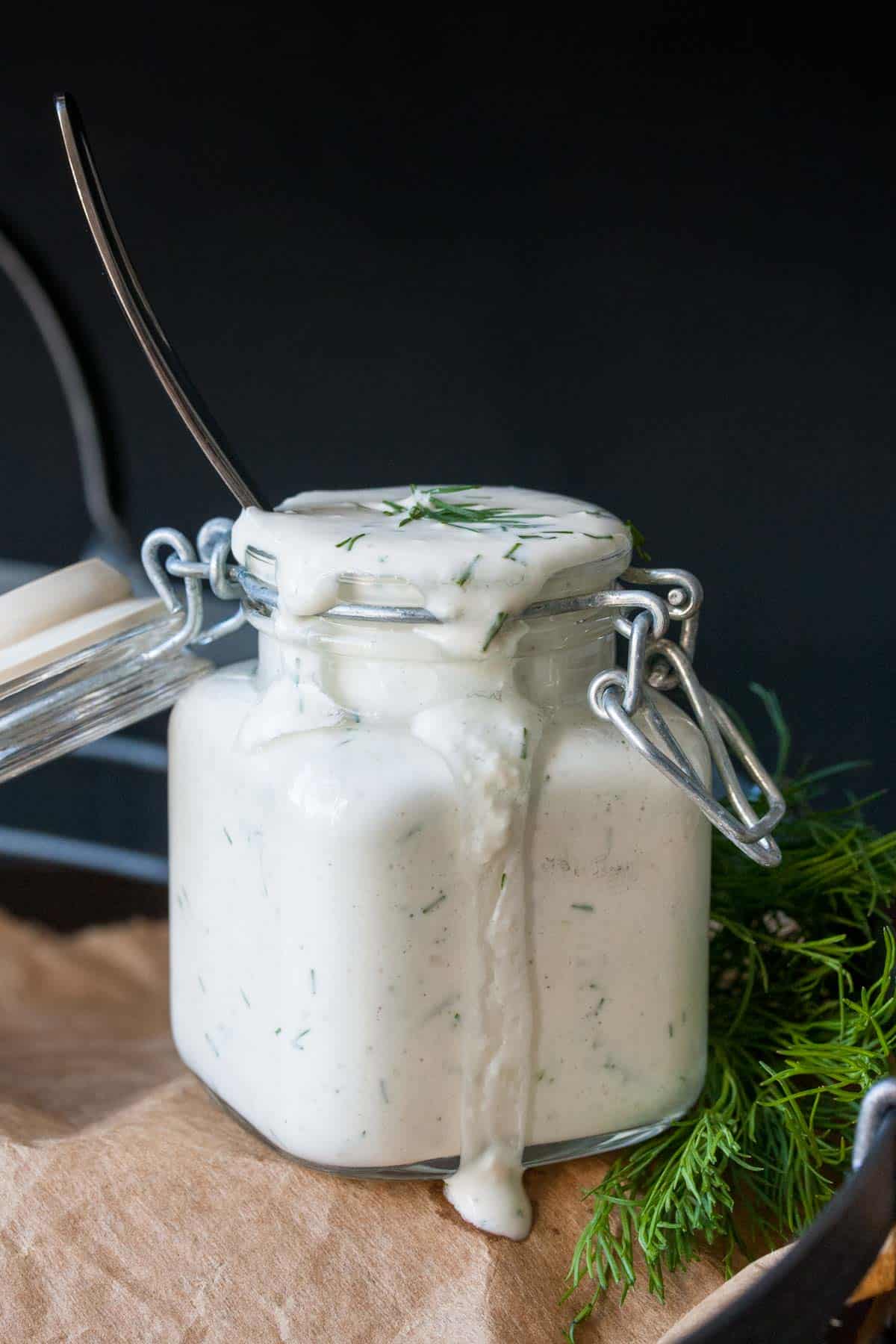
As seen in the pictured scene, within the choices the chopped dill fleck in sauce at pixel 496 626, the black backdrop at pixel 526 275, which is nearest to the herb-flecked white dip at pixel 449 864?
the chopped dill fleck in sauce at pixel 496 626

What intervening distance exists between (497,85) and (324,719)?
18.3 inches

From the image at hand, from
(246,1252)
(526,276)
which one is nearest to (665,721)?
(246,1252)

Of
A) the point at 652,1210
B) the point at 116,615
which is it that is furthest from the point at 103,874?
the point at 652,1210

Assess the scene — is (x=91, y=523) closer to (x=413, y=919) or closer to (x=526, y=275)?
(x=526, y=275)

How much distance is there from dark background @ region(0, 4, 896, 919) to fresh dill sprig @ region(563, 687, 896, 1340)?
0.23 metres

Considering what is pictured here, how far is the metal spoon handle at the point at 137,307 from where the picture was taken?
0.46 meters

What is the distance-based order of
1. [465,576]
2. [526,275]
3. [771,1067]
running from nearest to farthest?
[465,576] → [771,1067] → [526,275]

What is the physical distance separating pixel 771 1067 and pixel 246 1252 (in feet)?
0.72

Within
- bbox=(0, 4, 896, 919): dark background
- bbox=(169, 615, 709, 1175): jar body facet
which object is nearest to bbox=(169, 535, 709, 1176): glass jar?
bbox=(169, 615, 709, 1175): jar body facet

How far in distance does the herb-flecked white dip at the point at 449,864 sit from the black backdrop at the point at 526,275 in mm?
343

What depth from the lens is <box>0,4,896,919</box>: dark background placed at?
0.78 metres

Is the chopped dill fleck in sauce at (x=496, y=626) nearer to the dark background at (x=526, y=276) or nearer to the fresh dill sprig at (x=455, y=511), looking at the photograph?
the fresh dill sprig at (x=455, y=511)

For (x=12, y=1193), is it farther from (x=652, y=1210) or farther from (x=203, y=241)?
(x=203, y=241)

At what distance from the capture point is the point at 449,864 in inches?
18.5
